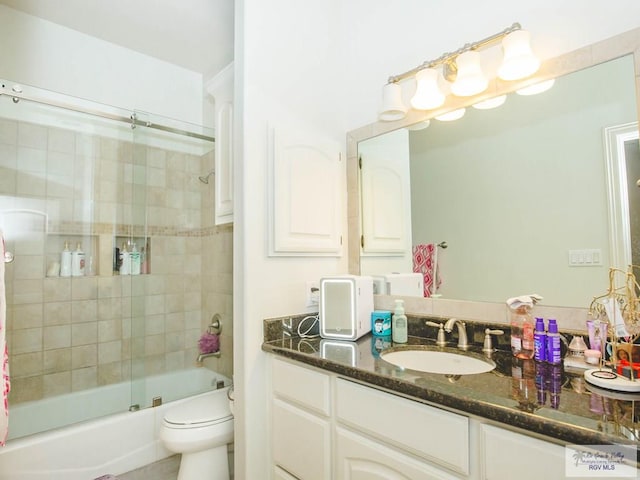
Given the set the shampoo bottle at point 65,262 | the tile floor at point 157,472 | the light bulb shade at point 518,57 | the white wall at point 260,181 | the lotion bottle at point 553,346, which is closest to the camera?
the lotion bottle at point 553,346

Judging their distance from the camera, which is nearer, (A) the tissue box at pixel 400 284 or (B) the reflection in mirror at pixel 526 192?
(B) the reflection in mirror at pixel 526 192

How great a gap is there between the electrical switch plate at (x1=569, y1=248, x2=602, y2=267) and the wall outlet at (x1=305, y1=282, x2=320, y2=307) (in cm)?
103

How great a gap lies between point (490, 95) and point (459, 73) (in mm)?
156

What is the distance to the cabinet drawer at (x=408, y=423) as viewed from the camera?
2.81 feet

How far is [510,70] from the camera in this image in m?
1.23

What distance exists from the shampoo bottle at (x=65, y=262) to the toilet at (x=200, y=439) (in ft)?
3.77

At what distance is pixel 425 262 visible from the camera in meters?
1.59

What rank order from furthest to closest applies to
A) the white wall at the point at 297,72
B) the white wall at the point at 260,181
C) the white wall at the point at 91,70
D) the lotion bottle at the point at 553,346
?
1. the white wall at the point at 91,70
2. the white wall at the point at 260,181
3. the white wall at the point at 297,72
4. the lotion bottle at the point at 553,346

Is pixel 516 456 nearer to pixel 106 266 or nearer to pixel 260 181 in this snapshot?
pixel 260 181

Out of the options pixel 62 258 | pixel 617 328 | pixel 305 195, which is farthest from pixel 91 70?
pixel 617 328

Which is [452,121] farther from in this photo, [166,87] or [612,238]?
[166,87]

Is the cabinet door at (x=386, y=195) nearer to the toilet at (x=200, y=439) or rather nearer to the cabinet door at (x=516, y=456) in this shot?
the cabinet door at (x=516, y=456)

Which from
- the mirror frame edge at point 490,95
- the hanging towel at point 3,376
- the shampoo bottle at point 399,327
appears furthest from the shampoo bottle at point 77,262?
the shampoo bottle at point 399,327

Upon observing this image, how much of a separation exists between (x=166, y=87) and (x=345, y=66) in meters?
1.41
